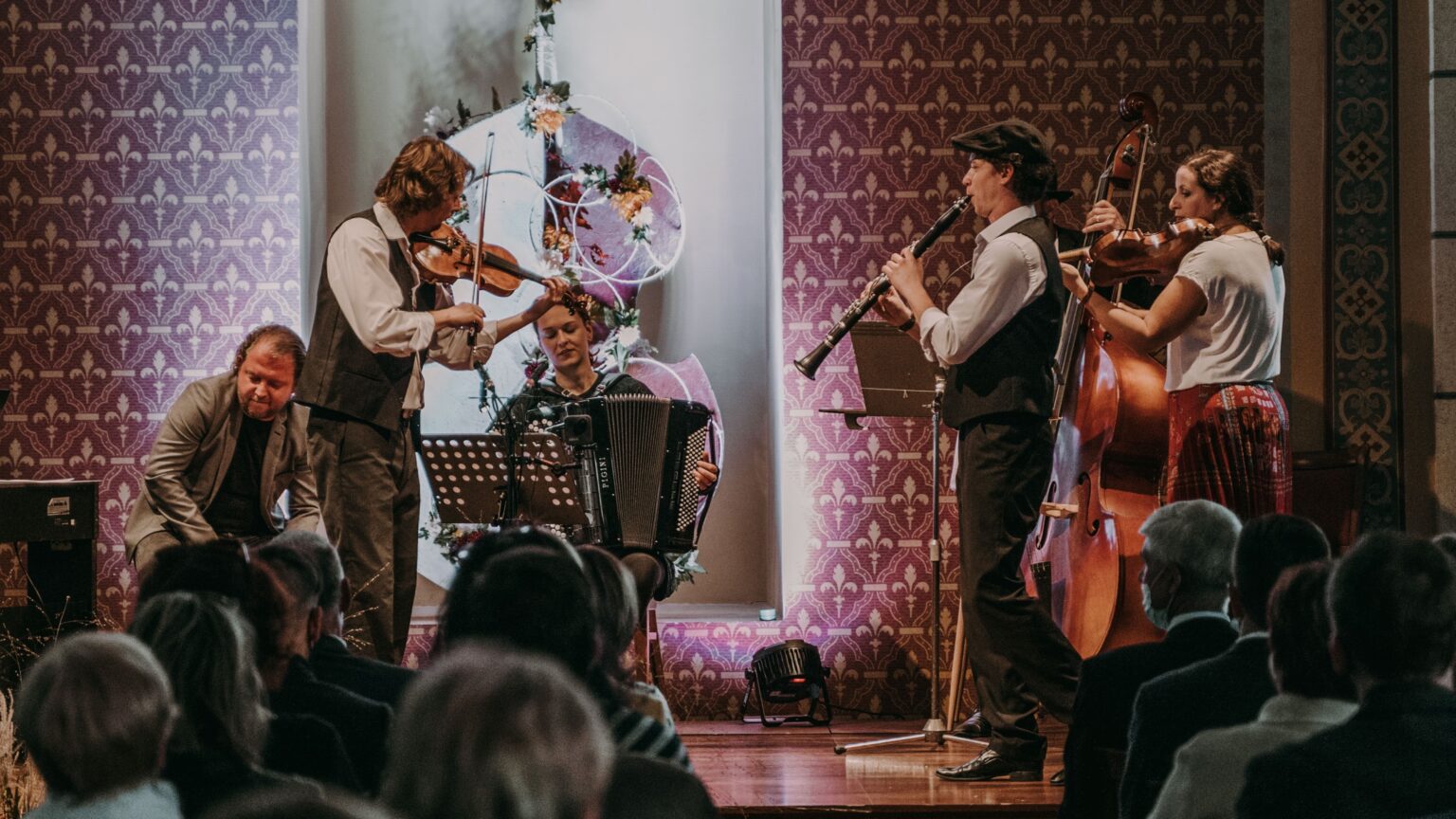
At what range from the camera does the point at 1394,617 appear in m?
1.69

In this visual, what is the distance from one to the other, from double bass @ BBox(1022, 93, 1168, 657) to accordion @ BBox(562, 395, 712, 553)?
49.6 inches

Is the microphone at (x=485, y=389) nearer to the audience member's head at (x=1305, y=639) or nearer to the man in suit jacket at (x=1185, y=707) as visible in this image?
the man in suit jacket at (x=1185, y=707)

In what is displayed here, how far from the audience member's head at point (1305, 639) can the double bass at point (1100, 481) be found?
80.6 inches

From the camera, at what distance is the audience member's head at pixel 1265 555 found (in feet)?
7.45

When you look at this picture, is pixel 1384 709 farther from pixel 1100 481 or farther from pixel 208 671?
pixel 1100 481

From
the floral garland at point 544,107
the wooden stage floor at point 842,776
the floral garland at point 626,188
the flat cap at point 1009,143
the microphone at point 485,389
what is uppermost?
the floral garland at point 544,107

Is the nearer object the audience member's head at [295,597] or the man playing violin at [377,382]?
the audience member's head at [295,597]

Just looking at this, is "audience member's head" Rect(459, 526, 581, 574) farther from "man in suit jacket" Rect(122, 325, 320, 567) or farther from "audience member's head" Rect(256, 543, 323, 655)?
"man in suit jacket" Rect(122, 325, 320, 567)

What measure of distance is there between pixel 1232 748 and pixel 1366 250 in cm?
358

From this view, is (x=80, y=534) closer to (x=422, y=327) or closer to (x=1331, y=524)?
(x=422, y=327)

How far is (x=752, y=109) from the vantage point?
5984mm

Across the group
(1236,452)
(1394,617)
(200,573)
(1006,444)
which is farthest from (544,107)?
(1394,617)

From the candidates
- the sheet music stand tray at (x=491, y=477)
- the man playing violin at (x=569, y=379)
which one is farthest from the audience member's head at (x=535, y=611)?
the man playing violin at (x=569, y=379)

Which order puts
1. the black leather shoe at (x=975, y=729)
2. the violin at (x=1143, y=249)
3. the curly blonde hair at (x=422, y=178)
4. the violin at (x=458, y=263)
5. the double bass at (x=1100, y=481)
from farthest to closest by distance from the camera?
1. the black leather shoe at (x=975, y=729)
2. the violin at (x=458, y=263)
3. the curly blonde hair at (x=422, y=178)
4. the double bass at (x=1100, y=481)
5. the violin at (x=1143, y=249)
